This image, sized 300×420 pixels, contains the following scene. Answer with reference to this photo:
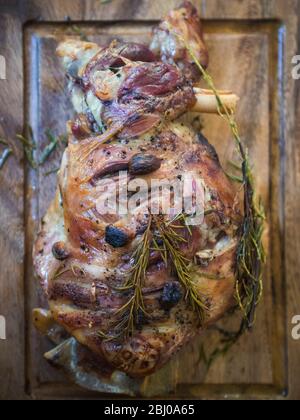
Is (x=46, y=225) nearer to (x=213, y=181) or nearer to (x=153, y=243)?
(x=153, y=243)

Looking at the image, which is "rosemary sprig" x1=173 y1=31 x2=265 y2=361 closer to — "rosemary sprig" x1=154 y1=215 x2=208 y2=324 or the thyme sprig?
"rosemary sprig" x1=154 y1=215 x2=208 y2=324

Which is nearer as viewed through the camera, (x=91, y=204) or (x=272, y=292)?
(x=91, y=204)

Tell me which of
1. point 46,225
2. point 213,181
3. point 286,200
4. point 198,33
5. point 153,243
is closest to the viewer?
point 153,243

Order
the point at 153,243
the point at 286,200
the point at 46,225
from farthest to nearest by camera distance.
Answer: the point at 286,200
the point at 46,225
the point at 153,243

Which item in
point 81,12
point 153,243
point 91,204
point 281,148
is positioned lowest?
point 153,243

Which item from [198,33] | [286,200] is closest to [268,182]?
[286,200]

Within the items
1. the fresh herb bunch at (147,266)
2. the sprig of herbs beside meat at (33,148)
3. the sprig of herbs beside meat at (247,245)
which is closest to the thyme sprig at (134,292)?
the fresh herb bunch at (147,266)

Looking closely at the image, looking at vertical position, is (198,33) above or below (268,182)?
above
